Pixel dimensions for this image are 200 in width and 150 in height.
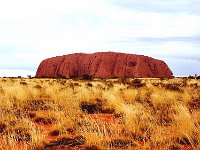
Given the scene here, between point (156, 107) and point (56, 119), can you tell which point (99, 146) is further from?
point (156, 107)

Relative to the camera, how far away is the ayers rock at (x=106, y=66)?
4651 inches

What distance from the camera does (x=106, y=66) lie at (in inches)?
4732

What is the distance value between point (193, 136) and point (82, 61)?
4745 inches

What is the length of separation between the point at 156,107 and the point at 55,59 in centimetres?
12386

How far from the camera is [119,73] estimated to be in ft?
388

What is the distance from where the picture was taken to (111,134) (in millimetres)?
6367

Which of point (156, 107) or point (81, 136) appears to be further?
point (156, 107)

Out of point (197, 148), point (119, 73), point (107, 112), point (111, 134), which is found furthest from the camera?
point (119, 73)

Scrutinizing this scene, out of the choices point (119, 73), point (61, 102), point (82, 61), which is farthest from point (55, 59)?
point (61, 102)

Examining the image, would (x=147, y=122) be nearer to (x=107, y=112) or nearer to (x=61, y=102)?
(x=107, y=112)

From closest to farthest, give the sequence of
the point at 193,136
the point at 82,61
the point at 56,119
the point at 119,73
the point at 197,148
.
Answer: the point at 197,148, the point at 193,136, the point at 56,119, the point at 119,73, the point at 82,61

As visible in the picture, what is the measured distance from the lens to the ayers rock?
11812 cm

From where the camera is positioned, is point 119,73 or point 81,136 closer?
point 81,136

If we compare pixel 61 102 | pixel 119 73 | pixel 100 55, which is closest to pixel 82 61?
pixel 100 55
